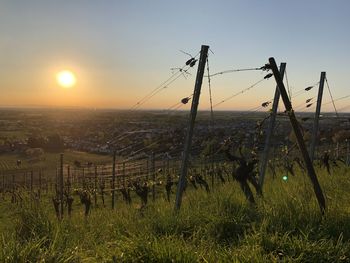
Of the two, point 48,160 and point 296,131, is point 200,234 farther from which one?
point 48,160

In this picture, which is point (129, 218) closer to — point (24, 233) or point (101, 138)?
point (24, 233)

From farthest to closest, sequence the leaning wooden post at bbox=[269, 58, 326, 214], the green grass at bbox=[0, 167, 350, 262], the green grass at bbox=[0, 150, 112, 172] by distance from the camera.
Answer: the green grass at bbox=[0, 150, 112, 172] < the leaning wooden post at bbox=[269, 58, 326, 214] < the green grass at bbox=[0, 167, 350, 262]

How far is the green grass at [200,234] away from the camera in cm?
564

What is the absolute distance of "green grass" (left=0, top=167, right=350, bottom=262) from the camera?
5.64 metres

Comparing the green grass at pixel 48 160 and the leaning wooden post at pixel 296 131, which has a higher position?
the leaning wooden post at pixel 296 131

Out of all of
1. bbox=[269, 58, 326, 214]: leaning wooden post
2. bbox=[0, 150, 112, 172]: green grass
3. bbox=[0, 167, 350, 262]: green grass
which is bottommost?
bbox=[0, 150, 112, 172]: green grass

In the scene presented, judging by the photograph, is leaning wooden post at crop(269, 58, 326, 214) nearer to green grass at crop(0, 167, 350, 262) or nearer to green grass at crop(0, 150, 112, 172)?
green grass at crop(0, 167, 350, 262)

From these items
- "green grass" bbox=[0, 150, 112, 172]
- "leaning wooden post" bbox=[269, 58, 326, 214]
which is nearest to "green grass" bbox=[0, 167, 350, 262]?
"leaning wooden post" bbox=[269, 58, 326, 214]

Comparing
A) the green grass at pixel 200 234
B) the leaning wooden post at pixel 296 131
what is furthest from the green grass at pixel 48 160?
the leaning wooden post at pixel 296 131

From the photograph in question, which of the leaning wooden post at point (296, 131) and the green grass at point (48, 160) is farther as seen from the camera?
the green grass at point (48, 160)

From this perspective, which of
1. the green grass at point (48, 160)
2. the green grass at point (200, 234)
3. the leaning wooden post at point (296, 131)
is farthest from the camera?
the green grass at point (48, 160)

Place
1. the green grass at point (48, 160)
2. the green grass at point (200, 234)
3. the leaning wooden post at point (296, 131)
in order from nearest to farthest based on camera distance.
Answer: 1. the green grass at point (200, 234)
2. the leaning wooden post at point (296, 131)
3. the green grass at point (48, 160)

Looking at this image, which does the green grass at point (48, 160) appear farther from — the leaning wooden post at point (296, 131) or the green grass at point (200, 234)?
the leaning wooden post at point (296, 131)

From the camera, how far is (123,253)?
5707 millimetres
